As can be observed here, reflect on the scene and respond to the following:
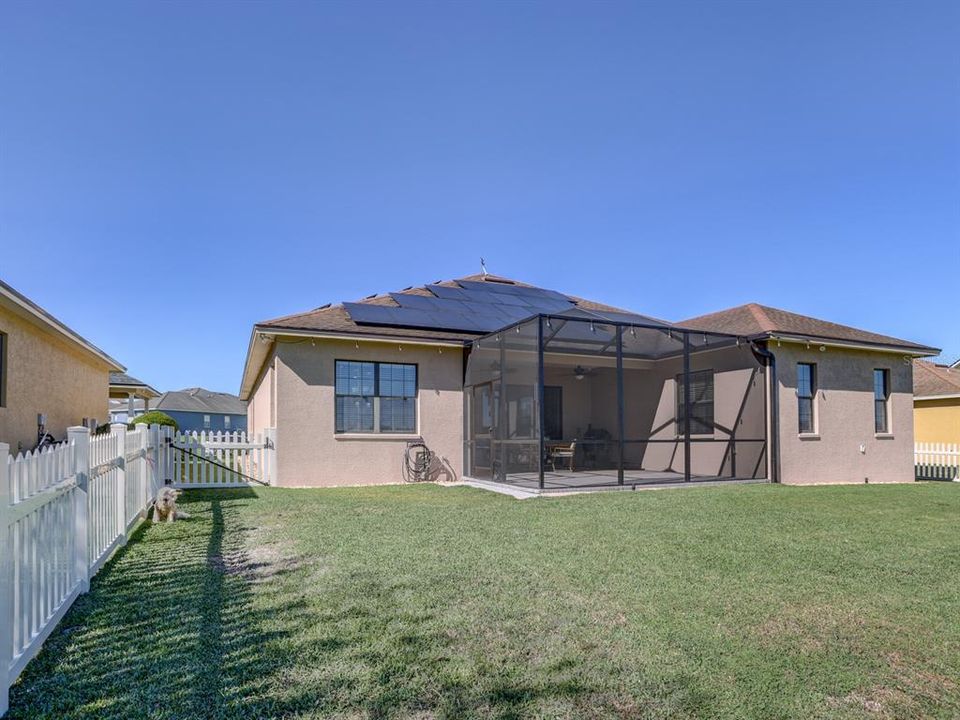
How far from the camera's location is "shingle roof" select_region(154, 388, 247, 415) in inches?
1944

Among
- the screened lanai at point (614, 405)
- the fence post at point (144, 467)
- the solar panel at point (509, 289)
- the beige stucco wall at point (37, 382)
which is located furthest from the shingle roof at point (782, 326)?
the beige stucco wall at point (37, 382)

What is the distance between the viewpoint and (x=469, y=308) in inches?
603

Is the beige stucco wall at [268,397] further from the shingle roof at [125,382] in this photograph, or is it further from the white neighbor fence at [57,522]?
the shingle roof at [125,382]

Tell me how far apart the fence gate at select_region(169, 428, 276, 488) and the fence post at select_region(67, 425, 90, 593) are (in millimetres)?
7148

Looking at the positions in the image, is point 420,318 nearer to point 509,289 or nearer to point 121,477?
point 509,289

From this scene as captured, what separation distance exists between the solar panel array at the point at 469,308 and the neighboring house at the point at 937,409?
37.2 feet

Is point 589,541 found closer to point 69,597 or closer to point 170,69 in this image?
point 69,597

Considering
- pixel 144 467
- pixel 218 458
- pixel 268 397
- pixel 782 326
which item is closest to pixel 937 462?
pixel 782 326

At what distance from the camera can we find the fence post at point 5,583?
8.20 feet

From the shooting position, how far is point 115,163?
1251 centimetres

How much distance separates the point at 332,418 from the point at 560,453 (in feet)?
17.5

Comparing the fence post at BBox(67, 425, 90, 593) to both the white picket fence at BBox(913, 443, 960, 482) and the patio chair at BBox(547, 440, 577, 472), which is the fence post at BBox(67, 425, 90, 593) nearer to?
the patio chair at BBox(547, 440, 577, 472)

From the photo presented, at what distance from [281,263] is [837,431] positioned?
17354mm

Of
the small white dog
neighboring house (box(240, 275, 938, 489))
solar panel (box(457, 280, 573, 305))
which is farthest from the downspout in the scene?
the small white dog
